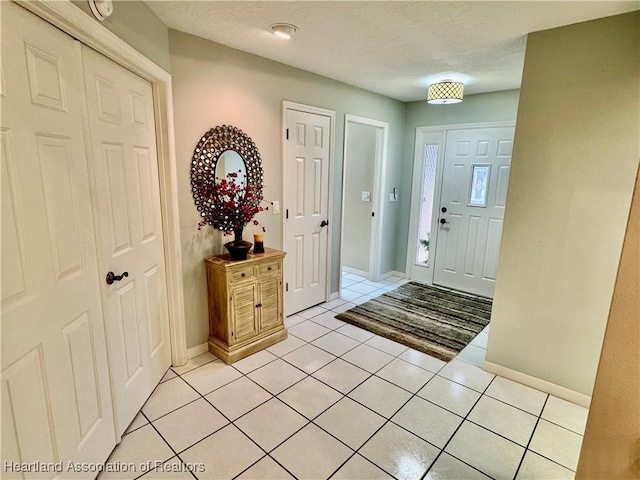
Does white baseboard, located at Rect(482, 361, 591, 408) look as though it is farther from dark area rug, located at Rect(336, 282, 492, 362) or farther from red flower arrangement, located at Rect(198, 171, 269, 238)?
red flower arrangement, located at Rect(198, 171, 269, 238)

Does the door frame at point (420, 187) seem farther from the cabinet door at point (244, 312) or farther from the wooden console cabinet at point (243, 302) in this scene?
the cabinet door at point (244, 312)

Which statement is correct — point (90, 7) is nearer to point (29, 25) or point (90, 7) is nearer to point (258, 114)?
point (29, 25)

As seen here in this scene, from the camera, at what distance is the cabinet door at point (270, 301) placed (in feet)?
9.23

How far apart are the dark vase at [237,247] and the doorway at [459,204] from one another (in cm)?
285

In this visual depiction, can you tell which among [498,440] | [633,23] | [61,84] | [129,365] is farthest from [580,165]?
[129,365]

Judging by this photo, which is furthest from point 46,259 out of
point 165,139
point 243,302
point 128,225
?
point 243,302

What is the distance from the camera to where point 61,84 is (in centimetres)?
134

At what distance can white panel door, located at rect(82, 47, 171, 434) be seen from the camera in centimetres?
165

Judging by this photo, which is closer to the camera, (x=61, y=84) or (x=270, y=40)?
(x=61, y=84)

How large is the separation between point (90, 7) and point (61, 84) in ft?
1.22

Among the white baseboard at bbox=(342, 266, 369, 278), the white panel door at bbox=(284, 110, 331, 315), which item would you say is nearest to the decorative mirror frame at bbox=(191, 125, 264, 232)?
the white panel door at bbox=(284, 110, 331, 315)

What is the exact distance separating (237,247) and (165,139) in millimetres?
914

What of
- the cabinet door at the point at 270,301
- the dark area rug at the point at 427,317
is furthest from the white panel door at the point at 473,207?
the cabinet door at the point at 270,301

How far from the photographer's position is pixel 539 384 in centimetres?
240
